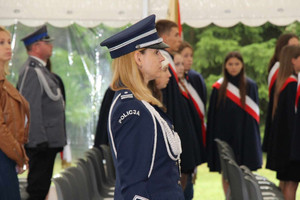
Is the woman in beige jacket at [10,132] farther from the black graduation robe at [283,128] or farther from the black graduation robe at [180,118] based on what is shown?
the black graduation robe at [283,128]

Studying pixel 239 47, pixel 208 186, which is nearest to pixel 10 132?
pixel 208 186

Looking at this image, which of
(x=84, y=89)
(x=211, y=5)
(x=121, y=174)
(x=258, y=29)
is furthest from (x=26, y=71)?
(x=258, y=29)

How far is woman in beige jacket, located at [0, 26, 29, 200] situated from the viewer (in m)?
3.72

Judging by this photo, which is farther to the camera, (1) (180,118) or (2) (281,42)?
(2) (281,42)

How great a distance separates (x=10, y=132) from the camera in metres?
3.80

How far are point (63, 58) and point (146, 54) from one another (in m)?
6.23

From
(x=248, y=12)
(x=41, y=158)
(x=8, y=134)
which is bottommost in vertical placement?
(x=41, y=158)

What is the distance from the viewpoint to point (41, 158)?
542 centimetres

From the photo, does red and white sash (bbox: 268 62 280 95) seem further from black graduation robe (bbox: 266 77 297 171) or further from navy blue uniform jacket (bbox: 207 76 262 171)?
black graduation robe (bbox: 266 77 297 171)

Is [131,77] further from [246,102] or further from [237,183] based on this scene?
[246,102]

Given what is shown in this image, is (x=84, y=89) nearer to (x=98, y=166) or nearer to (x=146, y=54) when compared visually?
(x=98, y=166)

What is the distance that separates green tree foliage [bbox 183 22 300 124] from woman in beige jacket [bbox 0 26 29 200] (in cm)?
1005

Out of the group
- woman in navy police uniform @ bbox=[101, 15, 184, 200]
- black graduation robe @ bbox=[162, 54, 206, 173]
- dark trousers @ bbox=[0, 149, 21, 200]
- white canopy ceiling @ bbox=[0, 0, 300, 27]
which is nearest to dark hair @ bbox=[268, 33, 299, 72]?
white canopy ceiling @ bbox=[0, 0, 300, 27]

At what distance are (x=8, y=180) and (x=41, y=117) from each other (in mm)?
1679
